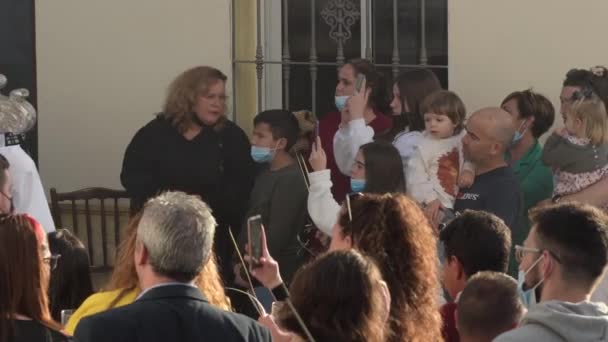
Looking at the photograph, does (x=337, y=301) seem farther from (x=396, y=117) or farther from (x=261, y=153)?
(x=396, y=117)

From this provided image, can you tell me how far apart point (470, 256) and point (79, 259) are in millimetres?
1667

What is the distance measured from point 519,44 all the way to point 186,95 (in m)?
2.18

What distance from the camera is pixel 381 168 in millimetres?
7242

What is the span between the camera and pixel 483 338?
466 centimetres

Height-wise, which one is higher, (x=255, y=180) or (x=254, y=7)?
(x=254, y=7)

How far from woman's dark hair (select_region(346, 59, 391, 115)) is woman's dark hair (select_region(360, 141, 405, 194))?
2.66 ft

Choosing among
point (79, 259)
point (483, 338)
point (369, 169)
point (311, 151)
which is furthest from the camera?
point (311, 151)

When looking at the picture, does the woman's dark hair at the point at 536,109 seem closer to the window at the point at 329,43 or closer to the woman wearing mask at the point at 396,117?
the woman wearing mask at the point at 396,117

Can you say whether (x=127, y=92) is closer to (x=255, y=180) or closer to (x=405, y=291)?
(x=255, y=180)

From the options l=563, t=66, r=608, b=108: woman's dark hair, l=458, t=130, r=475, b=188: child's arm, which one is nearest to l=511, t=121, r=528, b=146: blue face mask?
l=563, t=66, r=608, b=108: woman's dark hair

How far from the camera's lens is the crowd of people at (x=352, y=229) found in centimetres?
434

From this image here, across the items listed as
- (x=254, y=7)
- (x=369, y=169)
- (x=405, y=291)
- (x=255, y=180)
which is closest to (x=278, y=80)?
(x=254, y=7)

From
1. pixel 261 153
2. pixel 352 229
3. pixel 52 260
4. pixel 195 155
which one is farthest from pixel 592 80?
pixel 52 260

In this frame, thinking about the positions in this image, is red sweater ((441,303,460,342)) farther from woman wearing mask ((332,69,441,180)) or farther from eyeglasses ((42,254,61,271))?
woman wearing mask ((332,69,441,180))
